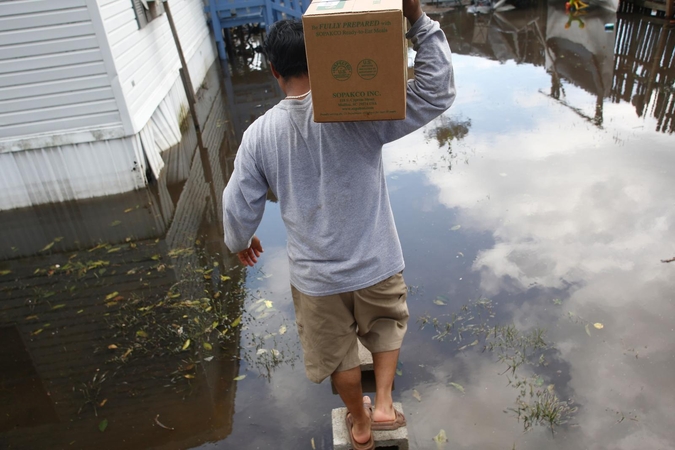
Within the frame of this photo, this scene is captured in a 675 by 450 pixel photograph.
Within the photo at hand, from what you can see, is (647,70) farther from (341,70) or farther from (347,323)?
(341,70)

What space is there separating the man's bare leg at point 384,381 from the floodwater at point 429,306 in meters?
0.40

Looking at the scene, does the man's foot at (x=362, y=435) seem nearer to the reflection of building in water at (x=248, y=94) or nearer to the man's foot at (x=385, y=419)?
the man's foot at (x=385, y=419)

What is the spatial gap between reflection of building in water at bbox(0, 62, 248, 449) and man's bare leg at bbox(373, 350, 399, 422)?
3.25 feet

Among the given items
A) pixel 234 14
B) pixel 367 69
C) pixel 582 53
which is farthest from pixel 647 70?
pixel 234 14

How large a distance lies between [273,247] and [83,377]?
6.42ft

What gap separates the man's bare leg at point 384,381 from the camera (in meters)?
2.39

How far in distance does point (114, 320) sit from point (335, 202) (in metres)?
2.79

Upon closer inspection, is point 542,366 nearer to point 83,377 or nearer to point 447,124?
point 83,377

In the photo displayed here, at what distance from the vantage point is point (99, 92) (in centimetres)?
591

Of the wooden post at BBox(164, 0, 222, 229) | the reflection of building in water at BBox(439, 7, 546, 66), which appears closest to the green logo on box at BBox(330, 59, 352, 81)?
the wooden post at BBox(164, 0, 222, 229)

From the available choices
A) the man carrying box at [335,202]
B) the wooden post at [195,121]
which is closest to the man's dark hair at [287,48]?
the man carrying box at [335,202]

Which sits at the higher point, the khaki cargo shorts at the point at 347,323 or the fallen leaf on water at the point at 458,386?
the khaki cargo shorts at the point at 347,323

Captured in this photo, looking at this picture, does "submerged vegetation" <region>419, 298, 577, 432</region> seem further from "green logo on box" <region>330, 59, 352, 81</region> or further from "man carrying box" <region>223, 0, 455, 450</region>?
"green logo on box" <region>330, 59, 352, 81</region>

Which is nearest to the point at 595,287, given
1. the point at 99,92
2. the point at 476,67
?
the point at 99,92
